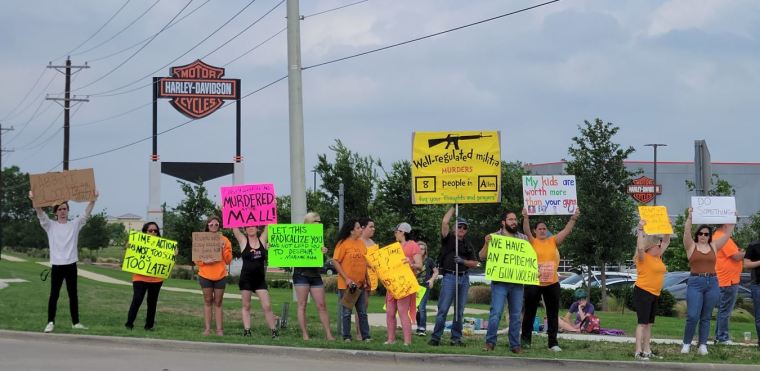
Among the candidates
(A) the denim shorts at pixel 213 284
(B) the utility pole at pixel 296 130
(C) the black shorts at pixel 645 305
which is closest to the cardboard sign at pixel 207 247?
(A) the denim shorts at pixel 213 284

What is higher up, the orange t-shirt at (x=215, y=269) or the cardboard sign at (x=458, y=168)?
the cardboard sign at (x=458, y=168)

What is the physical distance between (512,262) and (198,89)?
33.1 metres

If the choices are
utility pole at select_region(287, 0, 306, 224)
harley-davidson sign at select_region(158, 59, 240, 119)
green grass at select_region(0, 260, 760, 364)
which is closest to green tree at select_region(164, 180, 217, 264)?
harley-davidson sign at select_region(158, 59, 240, 119)

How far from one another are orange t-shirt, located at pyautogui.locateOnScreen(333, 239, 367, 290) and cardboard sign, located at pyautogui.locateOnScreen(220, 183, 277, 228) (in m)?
1.66

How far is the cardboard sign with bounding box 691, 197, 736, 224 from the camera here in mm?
14234

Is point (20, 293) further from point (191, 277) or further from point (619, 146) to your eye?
point (191, 277)

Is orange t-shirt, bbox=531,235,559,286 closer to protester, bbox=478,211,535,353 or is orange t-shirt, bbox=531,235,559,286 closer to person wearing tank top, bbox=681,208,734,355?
protester, bbox=478,211,535,353

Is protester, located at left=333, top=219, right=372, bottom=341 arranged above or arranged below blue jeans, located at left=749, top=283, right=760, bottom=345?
above

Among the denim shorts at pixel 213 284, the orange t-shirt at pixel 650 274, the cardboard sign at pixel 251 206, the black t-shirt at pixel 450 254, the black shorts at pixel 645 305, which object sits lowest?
the black shorts at pixel 645 305

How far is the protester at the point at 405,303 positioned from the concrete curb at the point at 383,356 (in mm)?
887

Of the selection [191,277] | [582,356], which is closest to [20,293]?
[582,356]

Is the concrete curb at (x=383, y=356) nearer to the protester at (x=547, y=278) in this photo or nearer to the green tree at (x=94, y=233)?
the protester at (x=547, y=278)

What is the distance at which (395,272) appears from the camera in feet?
45.9

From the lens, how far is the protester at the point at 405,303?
45.3 feet
